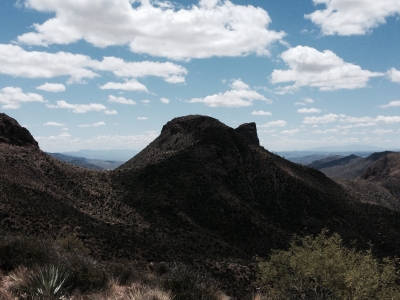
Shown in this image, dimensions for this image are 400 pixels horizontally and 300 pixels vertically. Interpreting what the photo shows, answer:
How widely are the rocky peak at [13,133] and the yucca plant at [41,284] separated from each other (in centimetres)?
7177

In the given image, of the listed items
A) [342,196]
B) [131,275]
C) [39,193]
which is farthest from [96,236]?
[342,196]

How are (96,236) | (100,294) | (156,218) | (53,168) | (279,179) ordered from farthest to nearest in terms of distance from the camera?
1. (279,179)
2. (53,168)
3. (156,218)
4. (96,236)
5. (100,294)

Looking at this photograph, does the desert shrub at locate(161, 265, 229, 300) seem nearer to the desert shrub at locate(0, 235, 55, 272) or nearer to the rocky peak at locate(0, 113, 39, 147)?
the desert shrub at locate(0, 235, 55, 272)

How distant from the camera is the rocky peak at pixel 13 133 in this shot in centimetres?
7175

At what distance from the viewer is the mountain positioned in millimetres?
42531

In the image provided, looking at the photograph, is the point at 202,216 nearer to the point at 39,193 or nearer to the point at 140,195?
the point at 140,195

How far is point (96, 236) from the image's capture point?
41.6 meters

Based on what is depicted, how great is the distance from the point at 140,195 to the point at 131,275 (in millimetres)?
59887

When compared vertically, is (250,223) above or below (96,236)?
below

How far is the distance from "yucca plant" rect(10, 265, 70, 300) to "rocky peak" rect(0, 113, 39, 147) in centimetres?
7177

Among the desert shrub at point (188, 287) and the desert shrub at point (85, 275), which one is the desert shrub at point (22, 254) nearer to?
the desert shrub at point (85, 275)

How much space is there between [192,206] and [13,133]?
46341 millimetres

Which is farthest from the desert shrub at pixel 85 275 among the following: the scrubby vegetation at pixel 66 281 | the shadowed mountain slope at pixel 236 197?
the shadowed mountain slope at pixel 236 197

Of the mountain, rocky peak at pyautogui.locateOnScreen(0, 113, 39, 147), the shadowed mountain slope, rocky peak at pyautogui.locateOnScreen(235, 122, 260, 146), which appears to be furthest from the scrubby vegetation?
rocky peak at pyautogui.locateOnScreen(235, 122, 260, 146)
